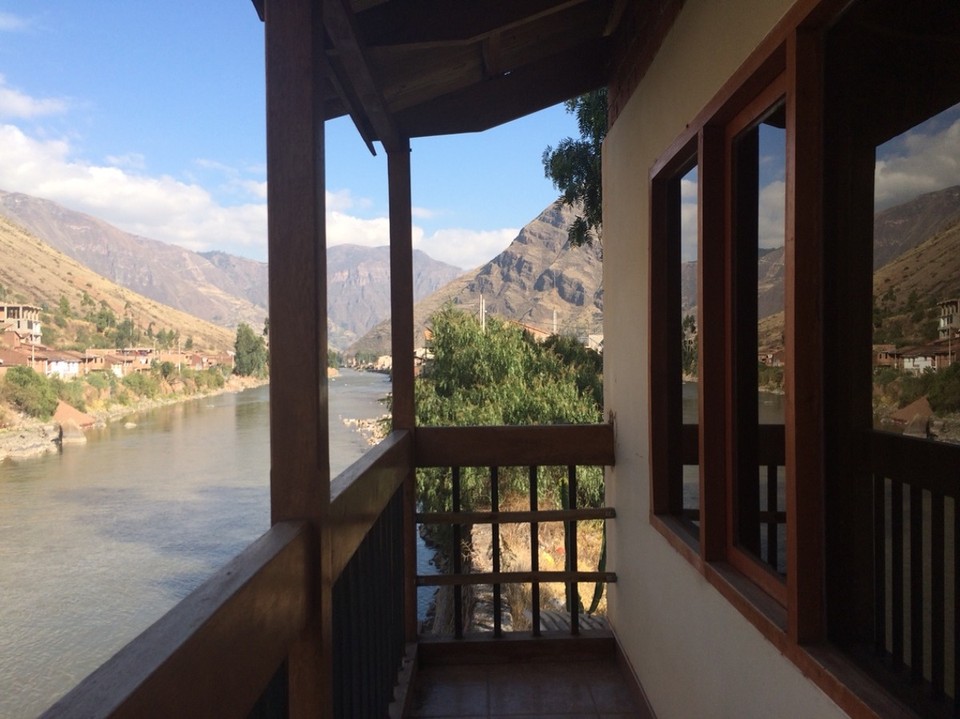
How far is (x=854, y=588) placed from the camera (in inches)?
43.4

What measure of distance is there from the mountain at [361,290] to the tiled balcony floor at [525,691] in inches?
56.2

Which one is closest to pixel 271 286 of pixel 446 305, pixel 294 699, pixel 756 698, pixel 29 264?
pixel 294 699

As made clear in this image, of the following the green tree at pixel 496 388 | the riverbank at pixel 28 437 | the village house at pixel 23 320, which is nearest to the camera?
the village house at pixel 23 320

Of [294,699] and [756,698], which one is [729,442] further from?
[294,699]

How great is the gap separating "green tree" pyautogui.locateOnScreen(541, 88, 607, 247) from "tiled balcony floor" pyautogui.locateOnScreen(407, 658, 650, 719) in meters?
6.18

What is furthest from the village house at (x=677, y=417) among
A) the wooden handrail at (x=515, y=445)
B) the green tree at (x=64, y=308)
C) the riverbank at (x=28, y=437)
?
the green tree at (x=64, y=308)

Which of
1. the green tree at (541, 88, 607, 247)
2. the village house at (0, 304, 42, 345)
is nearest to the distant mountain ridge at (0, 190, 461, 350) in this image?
the village house at (0, 304, 42, 345)

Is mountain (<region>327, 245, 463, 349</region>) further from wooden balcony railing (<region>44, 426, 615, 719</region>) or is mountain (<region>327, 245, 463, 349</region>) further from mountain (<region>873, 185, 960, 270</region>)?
mountain (<region>873, 185, 960, 270</region>)

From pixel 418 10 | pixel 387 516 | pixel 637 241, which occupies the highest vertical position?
pixel 418 10

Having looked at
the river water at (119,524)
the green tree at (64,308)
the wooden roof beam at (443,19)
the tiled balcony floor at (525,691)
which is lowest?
the river water at (119,524)

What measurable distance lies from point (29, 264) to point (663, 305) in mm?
4255

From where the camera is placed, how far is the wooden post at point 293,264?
47.0 inches

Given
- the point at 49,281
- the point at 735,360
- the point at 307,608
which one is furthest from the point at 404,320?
the point at 49,281

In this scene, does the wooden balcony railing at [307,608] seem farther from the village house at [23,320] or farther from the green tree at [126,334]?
the green tree at [126,334]
